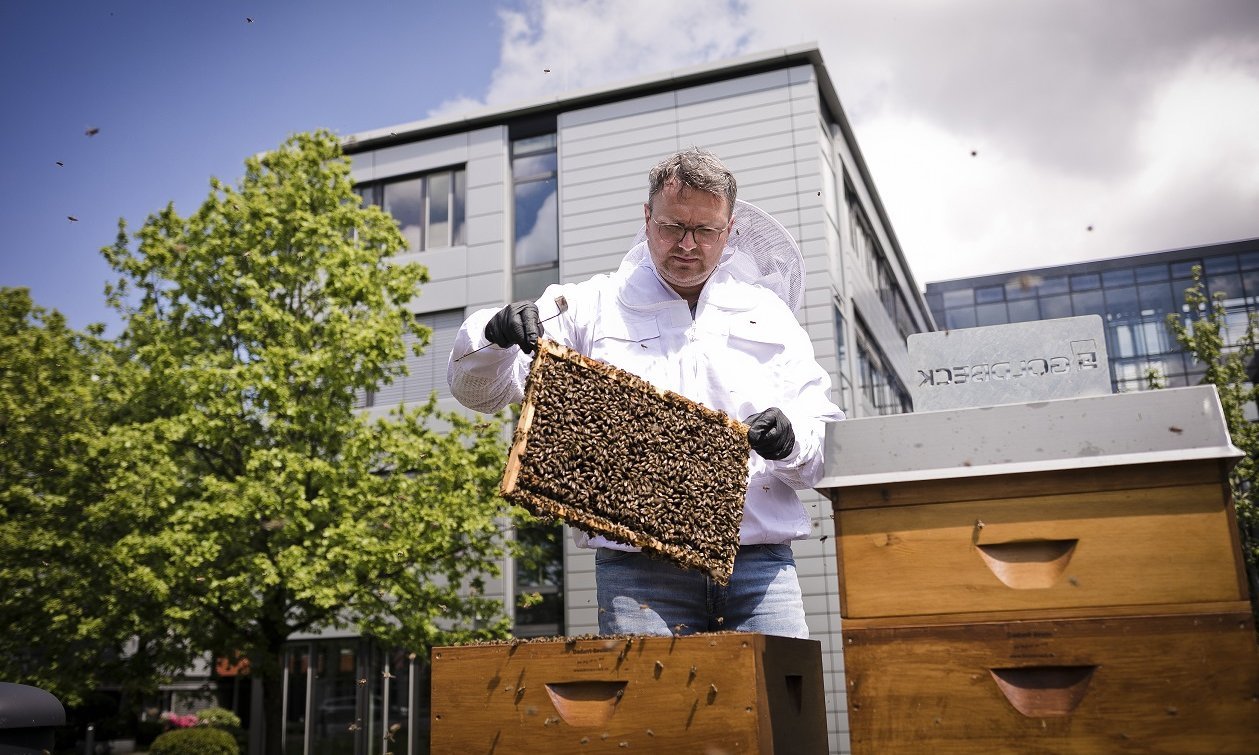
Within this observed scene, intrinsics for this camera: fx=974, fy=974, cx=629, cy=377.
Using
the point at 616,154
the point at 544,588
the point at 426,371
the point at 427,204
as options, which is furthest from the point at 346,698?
the point at 616,154

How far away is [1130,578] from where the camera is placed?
2.19m

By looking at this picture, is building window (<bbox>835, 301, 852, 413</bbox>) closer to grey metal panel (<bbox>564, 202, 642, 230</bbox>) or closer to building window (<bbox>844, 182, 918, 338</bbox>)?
building window (<bbox>844, 182, 918, 338</bbox>)

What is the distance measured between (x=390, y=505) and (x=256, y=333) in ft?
9.78

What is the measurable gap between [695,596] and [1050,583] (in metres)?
1.04

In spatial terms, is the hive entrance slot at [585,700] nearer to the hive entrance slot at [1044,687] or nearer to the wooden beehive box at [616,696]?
the wooden beehive box at [616,696]

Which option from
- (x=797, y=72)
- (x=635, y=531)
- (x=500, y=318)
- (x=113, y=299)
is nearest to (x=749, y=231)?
(x=500, y=318)

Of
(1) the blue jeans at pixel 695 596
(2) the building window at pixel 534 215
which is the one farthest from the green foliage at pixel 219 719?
(1) the blue jeans at pixel 695 596

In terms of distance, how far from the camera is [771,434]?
111 inches

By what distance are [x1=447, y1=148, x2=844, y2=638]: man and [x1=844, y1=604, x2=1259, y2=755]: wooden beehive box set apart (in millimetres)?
673

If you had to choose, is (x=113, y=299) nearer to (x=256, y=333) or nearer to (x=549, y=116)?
(x=256, y=333)

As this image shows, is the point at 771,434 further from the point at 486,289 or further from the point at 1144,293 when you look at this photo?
the point at 1144,293

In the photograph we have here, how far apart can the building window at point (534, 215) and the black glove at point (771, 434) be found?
16835 millimetres

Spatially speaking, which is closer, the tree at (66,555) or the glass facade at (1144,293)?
the tree at (66,555)

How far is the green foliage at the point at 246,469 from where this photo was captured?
40.2 ft
